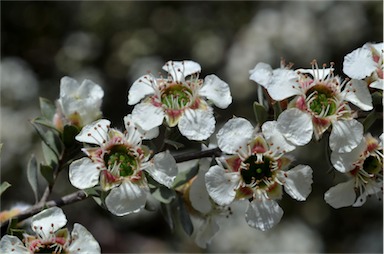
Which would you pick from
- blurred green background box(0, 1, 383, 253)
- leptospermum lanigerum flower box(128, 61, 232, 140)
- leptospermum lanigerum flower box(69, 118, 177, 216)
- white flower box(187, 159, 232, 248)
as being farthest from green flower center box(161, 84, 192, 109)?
blurred green background box(0, 1, 383, 253)

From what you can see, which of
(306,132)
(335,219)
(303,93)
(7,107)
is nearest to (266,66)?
(303,93)

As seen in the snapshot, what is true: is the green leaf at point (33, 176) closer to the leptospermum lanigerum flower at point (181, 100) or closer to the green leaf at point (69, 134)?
the green leaf at point (69, 134)

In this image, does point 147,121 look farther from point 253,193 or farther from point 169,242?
point 169,242

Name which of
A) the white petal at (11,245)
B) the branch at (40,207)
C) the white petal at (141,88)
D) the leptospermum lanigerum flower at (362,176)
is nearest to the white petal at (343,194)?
the leptospermum lanigerum flower at (362,176)

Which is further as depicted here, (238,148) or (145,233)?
(145,233)

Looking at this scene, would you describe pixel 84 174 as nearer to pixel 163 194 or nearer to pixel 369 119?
pixel 163 194
